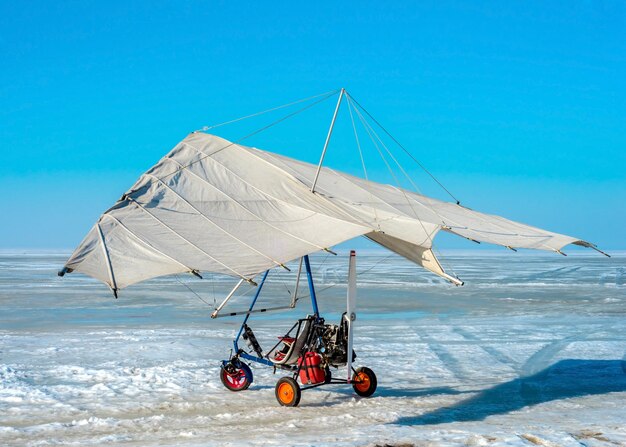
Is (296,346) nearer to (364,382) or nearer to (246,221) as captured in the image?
(364,382)

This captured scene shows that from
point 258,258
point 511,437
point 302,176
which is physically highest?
point 302,176

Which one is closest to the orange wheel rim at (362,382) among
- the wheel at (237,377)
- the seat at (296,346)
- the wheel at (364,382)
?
the wheel at (364,382)

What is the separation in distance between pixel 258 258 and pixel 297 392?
8.42ft

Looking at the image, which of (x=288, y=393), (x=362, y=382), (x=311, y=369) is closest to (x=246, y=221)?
(x=311, y=369)

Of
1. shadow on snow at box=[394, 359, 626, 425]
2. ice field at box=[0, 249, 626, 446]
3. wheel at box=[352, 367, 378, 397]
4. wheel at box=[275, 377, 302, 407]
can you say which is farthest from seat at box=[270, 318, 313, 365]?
shadow on snow at box=[394, 359, 626, 425]

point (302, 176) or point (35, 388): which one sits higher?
point (302, 176)

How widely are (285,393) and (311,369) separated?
51 centimetres

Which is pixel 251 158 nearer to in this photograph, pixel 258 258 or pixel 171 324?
pixel 258 258

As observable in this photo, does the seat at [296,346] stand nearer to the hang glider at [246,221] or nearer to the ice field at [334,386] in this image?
the ice field at [334,386]

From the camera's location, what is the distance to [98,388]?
11359 millimetres

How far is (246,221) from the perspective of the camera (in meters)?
9.90

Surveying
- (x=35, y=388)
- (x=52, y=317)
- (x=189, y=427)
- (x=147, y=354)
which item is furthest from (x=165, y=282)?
(x=189, y=427)

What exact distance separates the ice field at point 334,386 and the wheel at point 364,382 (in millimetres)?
186

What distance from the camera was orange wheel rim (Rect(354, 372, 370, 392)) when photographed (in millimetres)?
10914
